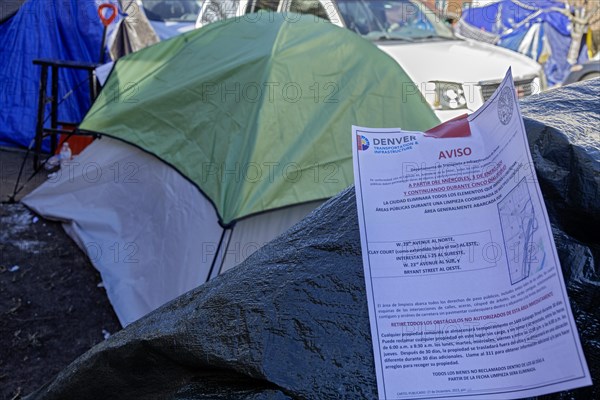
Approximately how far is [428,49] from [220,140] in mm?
2998

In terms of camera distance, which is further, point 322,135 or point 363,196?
point 322,135

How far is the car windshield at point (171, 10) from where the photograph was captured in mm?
8125

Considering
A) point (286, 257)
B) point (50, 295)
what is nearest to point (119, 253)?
point (50, 295)

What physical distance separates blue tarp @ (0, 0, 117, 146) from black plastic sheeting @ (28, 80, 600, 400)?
552 cm

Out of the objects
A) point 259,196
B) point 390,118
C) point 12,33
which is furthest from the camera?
point 12,33

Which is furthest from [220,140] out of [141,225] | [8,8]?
[8,8]

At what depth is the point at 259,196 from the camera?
3232 mm

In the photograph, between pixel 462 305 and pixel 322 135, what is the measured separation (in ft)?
8.34

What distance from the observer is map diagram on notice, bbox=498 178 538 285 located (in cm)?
101

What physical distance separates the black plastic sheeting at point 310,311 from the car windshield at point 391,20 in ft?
16.6

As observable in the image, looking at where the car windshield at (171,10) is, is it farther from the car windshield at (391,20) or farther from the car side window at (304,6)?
the car windshield at (391,20)

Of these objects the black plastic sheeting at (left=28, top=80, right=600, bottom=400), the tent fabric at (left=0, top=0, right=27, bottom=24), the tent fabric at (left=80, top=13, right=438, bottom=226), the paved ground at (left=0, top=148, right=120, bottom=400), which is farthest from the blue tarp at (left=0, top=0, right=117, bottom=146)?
the black plastic sheeting at (left=28, top=80, right=600, bottom=400)

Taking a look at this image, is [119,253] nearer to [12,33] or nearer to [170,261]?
Answer: [170,261]

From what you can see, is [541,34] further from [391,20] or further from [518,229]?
[518,229]
